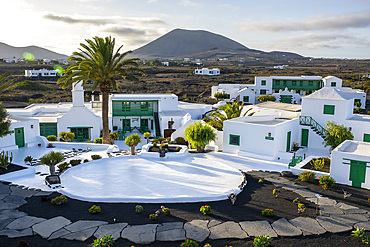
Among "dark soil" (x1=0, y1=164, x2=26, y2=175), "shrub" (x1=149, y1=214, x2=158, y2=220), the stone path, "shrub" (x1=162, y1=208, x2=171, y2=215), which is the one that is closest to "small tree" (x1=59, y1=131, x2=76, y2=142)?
"dark soil" (x1=0, y1=164, x2=26, y2=175)

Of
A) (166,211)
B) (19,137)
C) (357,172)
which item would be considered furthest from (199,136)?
(19,137)

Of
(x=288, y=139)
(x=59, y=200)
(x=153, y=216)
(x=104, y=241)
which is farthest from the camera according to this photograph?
(x=288, y=139)

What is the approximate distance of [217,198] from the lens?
14.9 m

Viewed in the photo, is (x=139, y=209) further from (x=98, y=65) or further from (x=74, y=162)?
(x=98, y=65)

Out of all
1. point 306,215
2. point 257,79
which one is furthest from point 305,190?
point 257,79

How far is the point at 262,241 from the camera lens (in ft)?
35.3

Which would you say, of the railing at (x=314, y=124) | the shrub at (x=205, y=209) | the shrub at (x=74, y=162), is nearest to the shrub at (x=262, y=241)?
the shrub at (x=205, y=209)

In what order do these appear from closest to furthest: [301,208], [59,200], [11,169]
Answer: [301,208] → [59,200] → [11,169]

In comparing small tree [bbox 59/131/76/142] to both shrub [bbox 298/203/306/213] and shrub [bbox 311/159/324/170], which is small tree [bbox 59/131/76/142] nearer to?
shrub [bbox 311/159/324/170]

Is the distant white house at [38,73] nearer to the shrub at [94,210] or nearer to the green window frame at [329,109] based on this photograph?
the green window frame at [329,109]

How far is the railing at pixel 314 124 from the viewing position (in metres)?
27.2

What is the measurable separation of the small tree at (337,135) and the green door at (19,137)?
25.3 metres

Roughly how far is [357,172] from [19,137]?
25.1m

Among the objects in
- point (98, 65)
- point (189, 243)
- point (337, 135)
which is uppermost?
point (98, 65)
